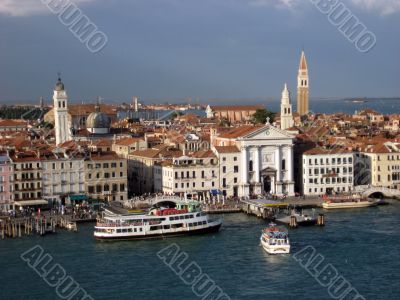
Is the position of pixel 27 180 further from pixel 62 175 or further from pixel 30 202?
Answer: pixel 62 175

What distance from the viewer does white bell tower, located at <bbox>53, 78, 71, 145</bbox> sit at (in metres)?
57.5

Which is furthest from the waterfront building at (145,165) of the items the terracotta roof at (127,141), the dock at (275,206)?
the dock at (275,206)

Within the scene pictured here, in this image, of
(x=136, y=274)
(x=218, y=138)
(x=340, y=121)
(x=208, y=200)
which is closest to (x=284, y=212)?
(x=208, y=200)

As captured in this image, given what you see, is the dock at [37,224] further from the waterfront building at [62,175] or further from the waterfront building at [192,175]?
the waterfront building at [192,175]

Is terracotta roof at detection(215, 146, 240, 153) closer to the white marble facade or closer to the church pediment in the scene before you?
the white marble facade

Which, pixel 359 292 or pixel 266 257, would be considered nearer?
pixel 359 292

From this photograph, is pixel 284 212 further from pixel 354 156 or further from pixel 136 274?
pixel 136 274

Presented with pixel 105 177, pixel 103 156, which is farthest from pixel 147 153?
pixel 105 177

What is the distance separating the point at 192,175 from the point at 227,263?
49.5 ft

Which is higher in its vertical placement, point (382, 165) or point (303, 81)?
point (303, 81)

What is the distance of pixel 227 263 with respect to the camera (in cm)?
2944

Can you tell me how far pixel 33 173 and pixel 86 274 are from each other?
46.2ft

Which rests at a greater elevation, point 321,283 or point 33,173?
point 33,173

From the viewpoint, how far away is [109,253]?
31.9 meters
